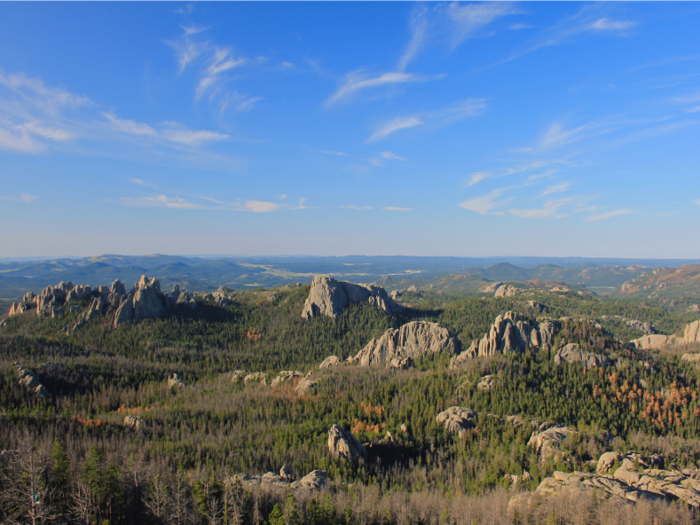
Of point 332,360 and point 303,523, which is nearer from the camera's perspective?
point 303,523

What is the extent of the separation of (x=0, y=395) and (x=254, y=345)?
102 metres

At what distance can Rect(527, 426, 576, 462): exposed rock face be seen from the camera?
212 ft

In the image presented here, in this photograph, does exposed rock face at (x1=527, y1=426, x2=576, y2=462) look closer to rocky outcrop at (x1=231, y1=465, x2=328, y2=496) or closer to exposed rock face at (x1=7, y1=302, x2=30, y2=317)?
rocky outcrop at (x1=231, y1=465, x2=328, y2=496)

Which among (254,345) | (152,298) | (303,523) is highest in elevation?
(152,298)

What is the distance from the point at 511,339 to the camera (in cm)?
11325

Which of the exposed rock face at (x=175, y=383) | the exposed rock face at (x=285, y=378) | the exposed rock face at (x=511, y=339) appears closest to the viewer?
the exposed rock face at (x=511, y=339)

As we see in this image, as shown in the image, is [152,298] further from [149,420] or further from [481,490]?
[481,490]

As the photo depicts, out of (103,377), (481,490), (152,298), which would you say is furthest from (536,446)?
(152,298)

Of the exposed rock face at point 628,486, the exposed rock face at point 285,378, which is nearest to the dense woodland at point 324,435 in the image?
the exposed rock face at point 628,486

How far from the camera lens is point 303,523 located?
45750 mm

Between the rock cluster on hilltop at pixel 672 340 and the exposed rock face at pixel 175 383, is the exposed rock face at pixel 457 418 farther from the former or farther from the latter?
the rock cluster on hilltop at pixel 672 340

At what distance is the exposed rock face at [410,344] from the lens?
445 ft

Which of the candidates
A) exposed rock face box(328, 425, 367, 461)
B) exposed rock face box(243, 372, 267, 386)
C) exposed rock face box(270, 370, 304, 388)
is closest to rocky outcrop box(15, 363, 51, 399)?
exposed rock face box(243, 372, 267, 386)

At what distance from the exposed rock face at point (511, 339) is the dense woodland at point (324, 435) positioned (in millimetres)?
4650
